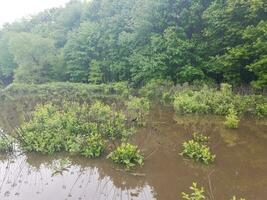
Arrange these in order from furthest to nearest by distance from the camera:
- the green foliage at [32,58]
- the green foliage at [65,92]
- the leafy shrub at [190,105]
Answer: the green foliage at [32,58]
the green foliage at [65,92]
the leafy shrub at [190,105]

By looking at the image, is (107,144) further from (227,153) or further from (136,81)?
(136,81)

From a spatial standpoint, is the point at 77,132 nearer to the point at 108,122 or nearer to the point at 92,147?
the point at 108,122

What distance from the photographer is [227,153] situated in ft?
31.3

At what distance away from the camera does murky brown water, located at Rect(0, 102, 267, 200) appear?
7.25 meters

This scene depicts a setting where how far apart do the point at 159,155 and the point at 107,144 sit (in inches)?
67.5

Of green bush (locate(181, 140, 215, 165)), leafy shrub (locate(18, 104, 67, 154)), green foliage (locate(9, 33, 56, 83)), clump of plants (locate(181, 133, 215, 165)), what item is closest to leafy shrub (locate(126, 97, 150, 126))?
leafy shrub (locate(18, 104, 67, 154))

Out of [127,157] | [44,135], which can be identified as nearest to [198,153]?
[127,157]

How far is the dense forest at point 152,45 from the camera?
17.8 meters

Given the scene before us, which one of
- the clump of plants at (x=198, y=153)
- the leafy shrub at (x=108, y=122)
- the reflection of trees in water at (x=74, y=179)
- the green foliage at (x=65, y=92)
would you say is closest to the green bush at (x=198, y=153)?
the clump of plants at (x=198, y=153)

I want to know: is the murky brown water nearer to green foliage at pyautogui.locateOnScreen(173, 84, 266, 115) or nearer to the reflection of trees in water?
the reflection of trees in water

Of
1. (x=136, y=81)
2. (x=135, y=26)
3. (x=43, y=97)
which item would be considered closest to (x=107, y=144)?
(x=43, y=97)

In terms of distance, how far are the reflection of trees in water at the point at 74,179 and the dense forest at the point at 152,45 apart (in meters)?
10.8

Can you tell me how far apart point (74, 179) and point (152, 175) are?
1.99 metres

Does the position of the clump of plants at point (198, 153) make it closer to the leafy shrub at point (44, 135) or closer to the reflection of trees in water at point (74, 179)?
the reflection of trees in water at point (74, 179)
